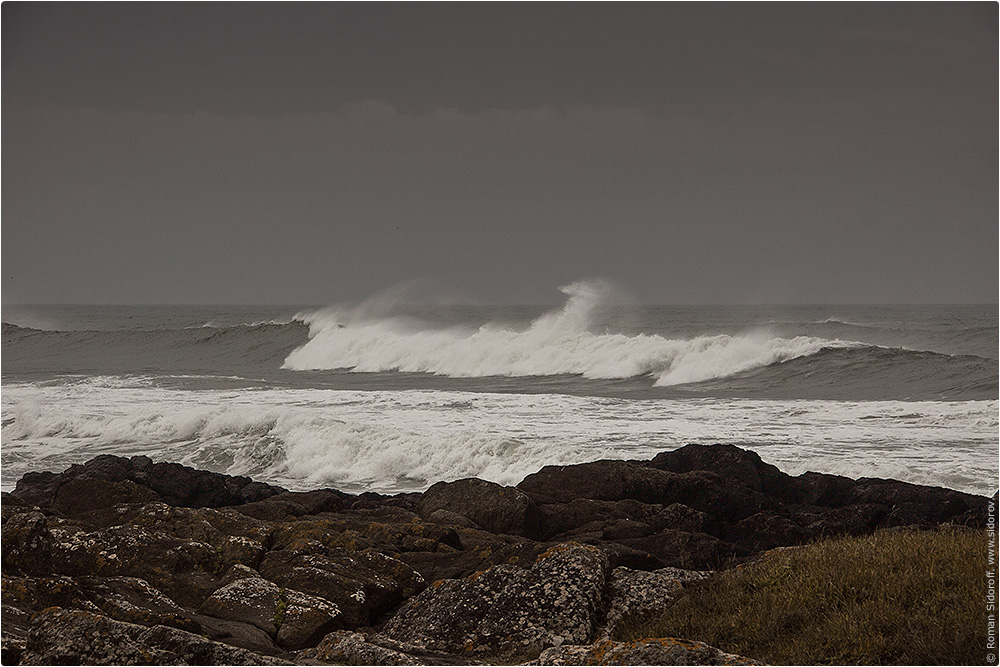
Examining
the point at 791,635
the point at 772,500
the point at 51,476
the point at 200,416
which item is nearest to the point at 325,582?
the point at 791,635

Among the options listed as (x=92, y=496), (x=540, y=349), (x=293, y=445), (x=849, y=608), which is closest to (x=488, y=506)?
(x=92, y=496)

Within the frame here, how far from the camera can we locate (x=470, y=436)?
13398mm

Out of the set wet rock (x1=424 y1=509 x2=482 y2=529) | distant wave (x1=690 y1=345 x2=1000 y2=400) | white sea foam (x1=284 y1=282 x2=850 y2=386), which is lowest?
wet rock (x1=424 y1=509 x2=482 y2=529)

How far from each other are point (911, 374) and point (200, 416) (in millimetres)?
23999

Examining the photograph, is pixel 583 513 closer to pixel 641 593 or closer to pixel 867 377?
pixel 641 593

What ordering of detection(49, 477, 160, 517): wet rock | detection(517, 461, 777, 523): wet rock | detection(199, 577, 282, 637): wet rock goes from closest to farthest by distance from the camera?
detection(199, 577, 282, 637): wet rock → detection(49, 477, 160, 517): wet rock → detection(517, 461, 777, 523): wet rock

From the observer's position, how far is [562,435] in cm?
1460

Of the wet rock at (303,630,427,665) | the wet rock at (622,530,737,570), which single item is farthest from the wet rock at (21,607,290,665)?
the wet rock at (622,530,737,570)

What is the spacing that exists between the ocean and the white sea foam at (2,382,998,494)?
2.2 inches

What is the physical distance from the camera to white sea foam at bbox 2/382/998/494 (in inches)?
481

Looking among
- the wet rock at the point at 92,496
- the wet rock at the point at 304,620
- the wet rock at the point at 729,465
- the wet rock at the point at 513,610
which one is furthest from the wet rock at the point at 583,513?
the wet rock at the point at 92,496

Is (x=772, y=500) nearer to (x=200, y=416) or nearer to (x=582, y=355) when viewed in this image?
(x=200, y=416)

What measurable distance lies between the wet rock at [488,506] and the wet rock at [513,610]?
2.75 metres

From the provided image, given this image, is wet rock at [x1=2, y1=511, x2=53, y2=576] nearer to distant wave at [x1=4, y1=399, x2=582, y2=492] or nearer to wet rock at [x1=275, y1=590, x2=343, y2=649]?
wet rock at [x1=275, y1=590, x2=343, y2=649]
